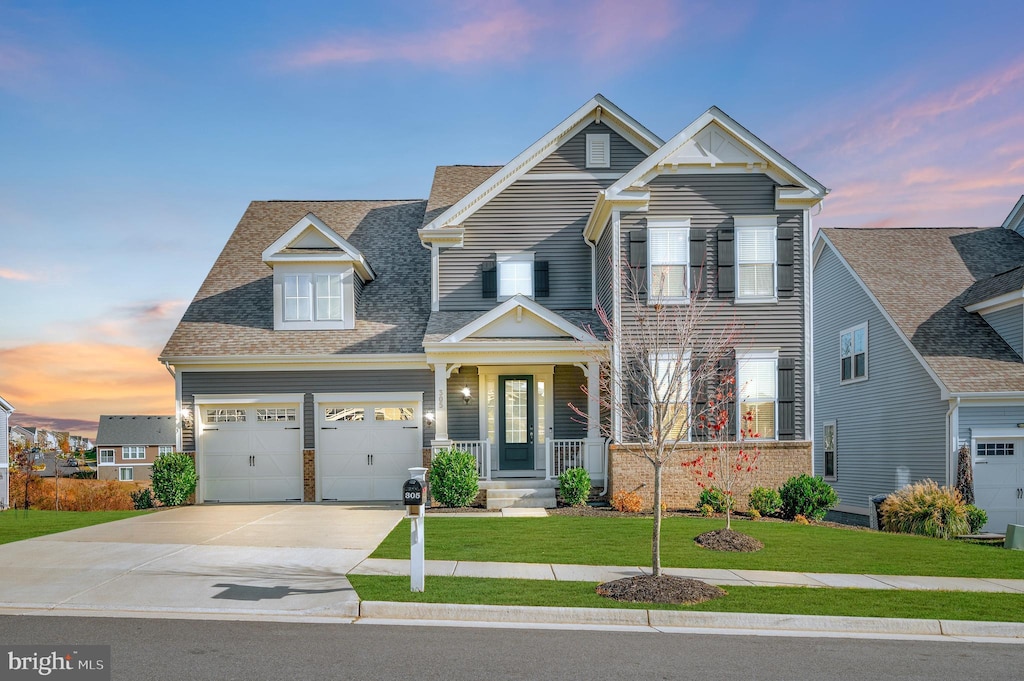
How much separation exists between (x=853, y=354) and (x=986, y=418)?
17.0ft

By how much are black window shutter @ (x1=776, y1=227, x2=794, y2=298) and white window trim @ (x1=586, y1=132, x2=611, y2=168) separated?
497 centimetres

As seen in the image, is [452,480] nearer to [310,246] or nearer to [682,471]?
[682,471]

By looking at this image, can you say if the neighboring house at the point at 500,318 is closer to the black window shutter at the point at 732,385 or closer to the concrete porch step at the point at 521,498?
the black window shutter at the point at 732,385

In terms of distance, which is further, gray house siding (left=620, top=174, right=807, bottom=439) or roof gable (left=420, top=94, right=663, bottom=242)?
roof gable (left=420, top=94, right=663, bottom=242)

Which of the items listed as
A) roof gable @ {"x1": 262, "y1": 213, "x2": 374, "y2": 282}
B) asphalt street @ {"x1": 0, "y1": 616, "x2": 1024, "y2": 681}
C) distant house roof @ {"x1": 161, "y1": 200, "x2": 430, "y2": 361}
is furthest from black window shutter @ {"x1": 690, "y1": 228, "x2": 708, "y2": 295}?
asphalt street @ {"x1": 0, "y1": 616, "x2": 1024, "y2": 681}

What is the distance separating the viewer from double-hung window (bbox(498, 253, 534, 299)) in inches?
790

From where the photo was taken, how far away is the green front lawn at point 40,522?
43.1ft

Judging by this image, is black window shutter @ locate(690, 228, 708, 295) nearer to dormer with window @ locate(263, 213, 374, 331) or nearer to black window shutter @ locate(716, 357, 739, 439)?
black window shutter @ locate(716, 357, 739, 439)

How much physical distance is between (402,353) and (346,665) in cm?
1261

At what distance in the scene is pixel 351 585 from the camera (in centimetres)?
930

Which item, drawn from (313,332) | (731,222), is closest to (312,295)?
(313,332)

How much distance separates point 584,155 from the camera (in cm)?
2041

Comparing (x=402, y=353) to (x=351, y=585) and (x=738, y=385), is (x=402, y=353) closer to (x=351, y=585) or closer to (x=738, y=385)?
(x=738, y=385)

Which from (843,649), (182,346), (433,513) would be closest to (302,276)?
(182,346)
